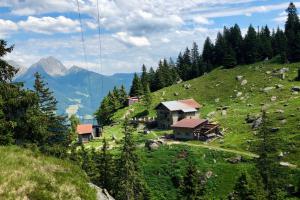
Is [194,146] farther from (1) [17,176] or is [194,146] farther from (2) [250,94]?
(1) [17,176]

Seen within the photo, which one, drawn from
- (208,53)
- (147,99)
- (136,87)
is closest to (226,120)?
(147,99)

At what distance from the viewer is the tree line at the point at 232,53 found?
Result: 157m

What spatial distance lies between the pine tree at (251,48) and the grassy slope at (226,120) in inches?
201

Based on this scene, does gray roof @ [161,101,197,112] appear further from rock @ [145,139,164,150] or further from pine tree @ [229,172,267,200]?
pine tree @ [229,172,267,200]

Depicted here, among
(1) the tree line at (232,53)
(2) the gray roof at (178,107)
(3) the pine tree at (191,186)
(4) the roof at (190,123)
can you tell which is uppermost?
(1) the tree line at (232,53)

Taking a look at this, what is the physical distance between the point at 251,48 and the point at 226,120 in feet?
211

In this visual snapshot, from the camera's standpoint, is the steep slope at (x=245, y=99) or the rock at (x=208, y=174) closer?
the rock at (x=208, y=174)

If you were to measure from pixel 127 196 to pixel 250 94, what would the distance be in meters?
81.0

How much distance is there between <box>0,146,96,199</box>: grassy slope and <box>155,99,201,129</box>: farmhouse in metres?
97.3

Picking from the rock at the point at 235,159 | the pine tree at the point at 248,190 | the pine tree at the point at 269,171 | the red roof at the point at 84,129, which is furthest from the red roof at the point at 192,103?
the pine tree at the point at 248,190

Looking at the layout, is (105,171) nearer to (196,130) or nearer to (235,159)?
(235,159)

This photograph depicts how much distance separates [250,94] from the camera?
132 meters

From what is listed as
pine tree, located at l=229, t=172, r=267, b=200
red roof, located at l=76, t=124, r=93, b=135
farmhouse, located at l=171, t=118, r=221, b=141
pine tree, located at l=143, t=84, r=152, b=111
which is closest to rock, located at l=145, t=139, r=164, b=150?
farmhouse, located at l=171, t=118, r=221, b=141

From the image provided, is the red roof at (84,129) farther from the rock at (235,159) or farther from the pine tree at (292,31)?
the pine tree at (292,31)
